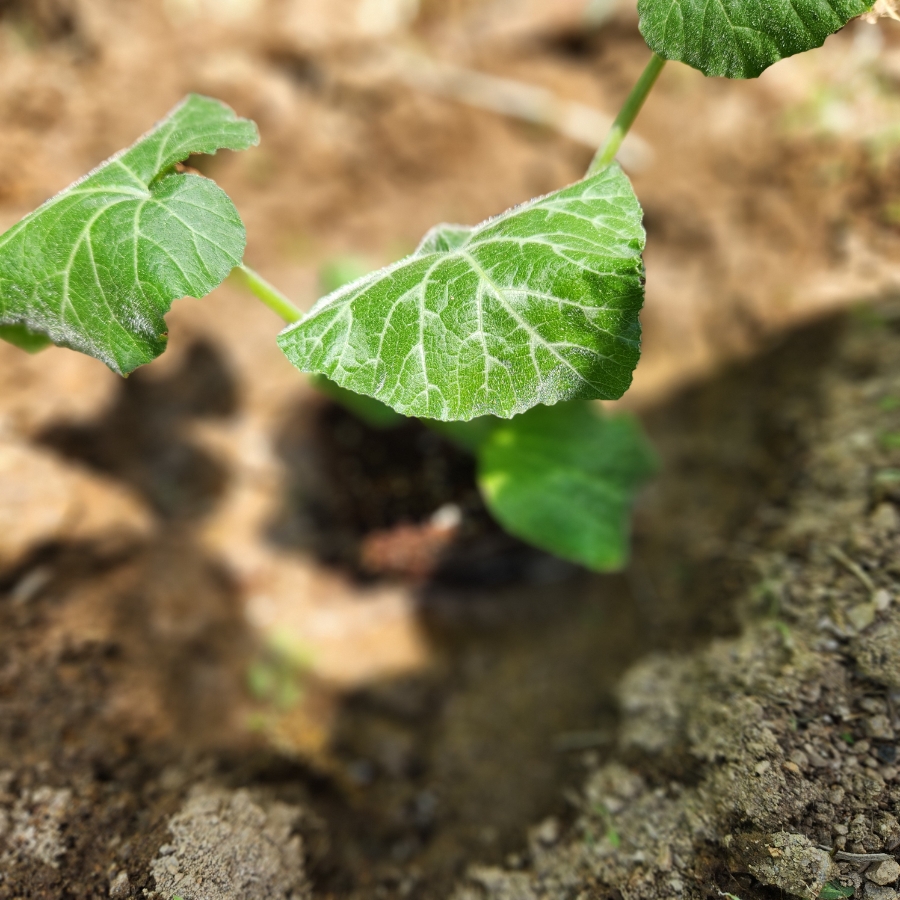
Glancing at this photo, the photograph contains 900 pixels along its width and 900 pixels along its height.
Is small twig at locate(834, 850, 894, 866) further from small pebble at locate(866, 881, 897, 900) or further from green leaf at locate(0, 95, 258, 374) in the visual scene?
green leaf at locate(0, 95, 258, 374)

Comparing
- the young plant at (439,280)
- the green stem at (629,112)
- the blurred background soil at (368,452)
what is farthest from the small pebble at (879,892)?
the green stem at (629,112)

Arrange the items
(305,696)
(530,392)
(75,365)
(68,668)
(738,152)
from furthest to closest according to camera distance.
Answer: (738,152) → (75,365) → (305,696) → (68,668) → (530,392)

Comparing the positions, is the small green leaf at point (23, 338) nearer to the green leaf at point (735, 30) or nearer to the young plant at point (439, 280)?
the young plant at point (439, 280)

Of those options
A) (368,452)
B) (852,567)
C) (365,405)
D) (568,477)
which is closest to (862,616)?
(852,567)

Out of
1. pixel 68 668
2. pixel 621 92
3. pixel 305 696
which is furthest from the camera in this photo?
pixel 621 92

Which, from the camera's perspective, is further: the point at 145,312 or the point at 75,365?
the point at 75,365

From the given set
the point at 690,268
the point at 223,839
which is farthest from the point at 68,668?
the point at 690,268

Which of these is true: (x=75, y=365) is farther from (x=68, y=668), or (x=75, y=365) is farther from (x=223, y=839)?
(x=223, y=839)
